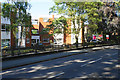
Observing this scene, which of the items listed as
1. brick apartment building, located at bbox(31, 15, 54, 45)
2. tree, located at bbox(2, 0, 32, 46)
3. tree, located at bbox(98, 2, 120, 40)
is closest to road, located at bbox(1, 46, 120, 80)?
tree, located at bbox(2, 0, 32, 46)

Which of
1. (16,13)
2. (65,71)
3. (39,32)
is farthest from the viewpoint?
(39,32)

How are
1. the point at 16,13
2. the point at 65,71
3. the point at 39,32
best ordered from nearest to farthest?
1. the point at 65,71
2. the point at 16,13
3. the point at 39,32

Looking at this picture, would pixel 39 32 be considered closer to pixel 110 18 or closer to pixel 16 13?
pixel 110 18

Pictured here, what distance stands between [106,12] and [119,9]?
5.25 m

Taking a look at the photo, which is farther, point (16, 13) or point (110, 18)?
point (110, 18)

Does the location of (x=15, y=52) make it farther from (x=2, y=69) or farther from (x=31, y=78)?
(x=31, y=78)

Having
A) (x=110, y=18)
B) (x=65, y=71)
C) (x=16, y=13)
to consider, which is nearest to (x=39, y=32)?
(x=110, y=18)

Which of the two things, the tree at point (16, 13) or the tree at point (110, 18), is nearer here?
the tree at point (16, 13)

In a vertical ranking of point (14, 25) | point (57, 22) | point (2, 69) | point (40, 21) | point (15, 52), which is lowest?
point (2, 69)

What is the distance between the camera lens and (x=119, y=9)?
135ft

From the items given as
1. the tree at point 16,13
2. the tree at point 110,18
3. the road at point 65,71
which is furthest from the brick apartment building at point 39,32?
the road at point 65,71

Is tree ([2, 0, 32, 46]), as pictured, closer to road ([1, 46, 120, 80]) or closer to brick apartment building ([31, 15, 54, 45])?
road ([1, 46, 120, 80])

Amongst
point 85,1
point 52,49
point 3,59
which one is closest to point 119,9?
point 85,1

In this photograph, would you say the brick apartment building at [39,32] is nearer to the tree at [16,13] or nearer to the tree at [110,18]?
the tree at [110,18]
